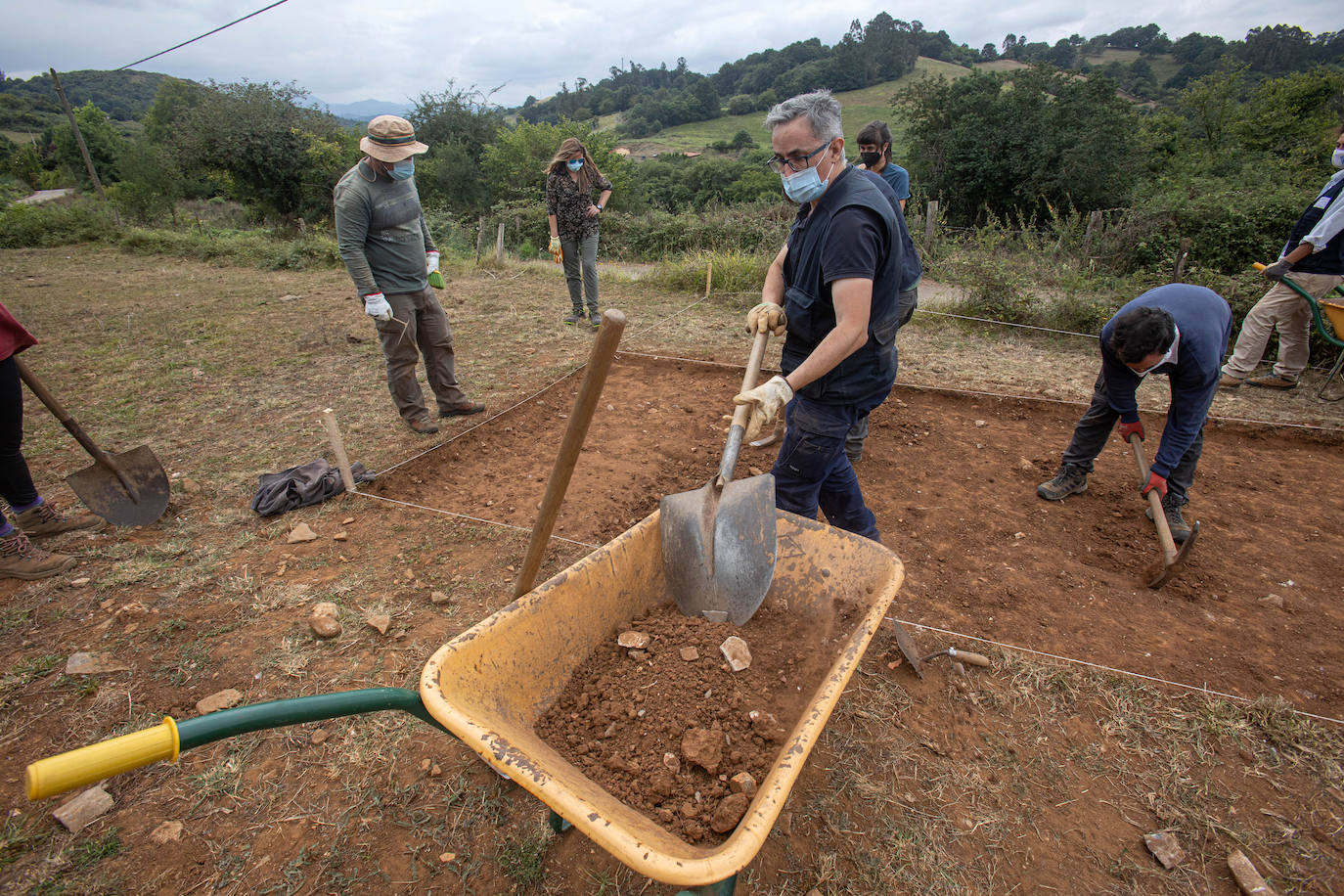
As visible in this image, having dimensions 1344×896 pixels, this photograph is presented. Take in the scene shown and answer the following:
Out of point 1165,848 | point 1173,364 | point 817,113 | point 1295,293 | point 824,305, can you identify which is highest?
point 817,113

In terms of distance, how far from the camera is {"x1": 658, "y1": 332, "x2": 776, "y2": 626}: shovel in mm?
1912

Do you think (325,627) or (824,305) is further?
(325,627)

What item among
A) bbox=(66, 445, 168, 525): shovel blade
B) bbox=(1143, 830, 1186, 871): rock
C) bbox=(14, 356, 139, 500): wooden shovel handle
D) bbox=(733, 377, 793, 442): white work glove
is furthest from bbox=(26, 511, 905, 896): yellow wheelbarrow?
bbox=(14, 356, 139, 500): wooden shovel handle

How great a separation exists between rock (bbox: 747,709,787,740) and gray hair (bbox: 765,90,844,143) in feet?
5.91

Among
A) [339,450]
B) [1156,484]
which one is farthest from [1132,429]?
[339,450]

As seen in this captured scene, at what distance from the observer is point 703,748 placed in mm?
1515

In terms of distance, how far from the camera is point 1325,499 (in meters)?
3.64

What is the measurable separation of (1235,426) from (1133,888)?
4220 mm

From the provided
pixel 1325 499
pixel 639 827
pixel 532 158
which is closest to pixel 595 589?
pixel 639 827

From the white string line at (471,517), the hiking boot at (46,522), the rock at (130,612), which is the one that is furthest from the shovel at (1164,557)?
the hiking boot at (46,522)

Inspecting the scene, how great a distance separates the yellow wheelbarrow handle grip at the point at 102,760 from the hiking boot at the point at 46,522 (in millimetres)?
3232

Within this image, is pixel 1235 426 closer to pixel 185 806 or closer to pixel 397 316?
pixel 397 316

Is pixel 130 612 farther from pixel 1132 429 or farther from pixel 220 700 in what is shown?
pixel 1132 429

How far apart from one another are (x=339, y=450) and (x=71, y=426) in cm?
132
